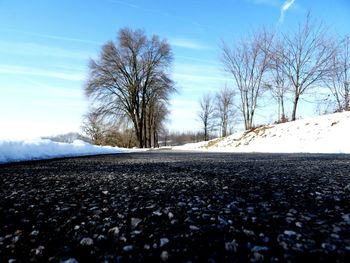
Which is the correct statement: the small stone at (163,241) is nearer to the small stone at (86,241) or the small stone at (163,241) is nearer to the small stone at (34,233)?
the small stone at (86,241)

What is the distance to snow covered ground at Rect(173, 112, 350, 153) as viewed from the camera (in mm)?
12279

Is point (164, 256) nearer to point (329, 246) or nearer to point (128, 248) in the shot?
point (128, 248)

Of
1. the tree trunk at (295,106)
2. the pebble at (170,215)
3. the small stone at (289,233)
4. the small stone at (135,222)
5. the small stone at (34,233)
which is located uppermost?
the tree trunk at (295,106)

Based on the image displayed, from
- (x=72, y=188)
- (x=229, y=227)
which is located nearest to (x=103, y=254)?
(x=229, y=227)

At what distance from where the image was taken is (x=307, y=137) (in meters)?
14.6

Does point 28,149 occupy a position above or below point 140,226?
above

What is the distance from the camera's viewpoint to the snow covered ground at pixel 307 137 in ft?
40.3

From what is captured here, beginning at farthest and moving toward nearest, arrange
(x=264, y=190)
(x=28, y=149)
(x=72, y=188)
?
(x=28, y=149) < (x=72, y=188) < (x=264, y=190)

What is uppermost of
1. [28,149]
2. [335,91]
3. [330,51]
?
[330,51]

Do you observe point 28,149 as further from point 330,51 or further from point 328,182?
point 330,51

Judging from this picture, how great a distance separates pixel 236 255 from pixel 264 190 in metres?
1.41

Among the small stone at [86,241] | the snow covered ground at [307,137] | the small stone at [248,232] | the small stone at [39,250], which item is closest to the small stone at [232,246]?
the small stone at [248,232]

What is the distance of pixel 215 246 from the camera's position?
1.19m

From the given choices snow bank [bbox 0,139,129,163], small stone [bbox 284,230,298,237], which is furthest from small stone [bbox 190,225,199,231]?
snow bank [bbox 0,139,129,163]
